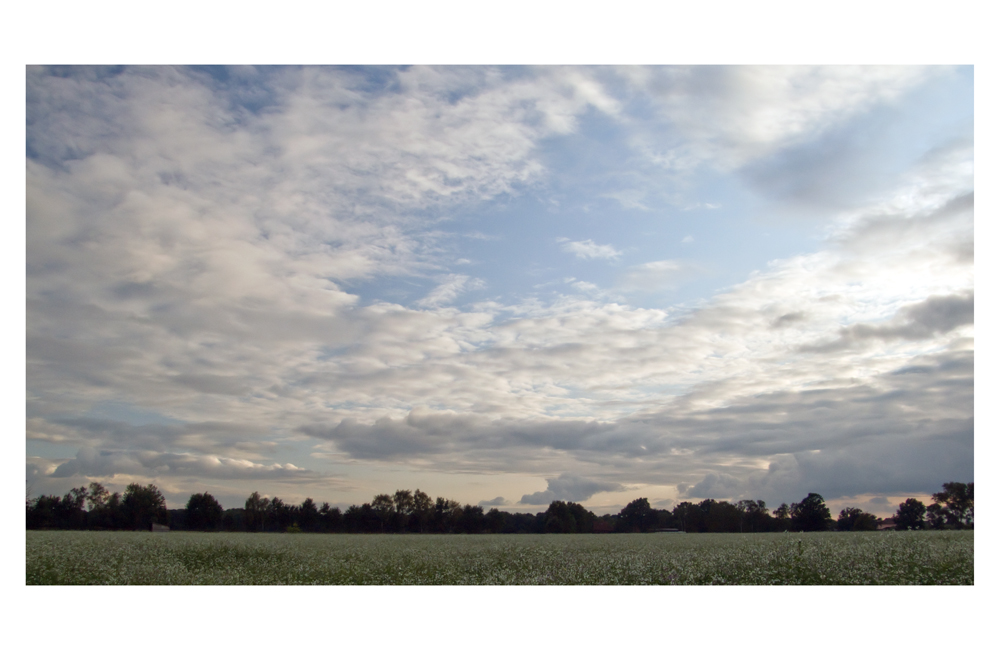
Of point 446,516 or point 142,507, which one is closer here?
point 446,516

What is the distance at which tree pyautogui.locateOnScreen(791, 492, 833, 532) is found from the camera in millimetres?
42938

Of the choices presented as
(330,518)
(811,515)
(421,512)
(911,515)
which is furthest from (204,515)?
(911,515)

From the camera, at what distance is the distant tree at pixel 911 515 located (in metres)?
33.2

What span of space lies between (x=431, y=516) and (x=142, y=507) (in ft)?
122

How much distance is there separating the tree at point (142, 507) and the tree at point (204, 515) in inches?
148

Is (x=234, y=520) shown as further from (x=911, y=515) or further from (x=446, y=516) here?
(x=911, y=515)

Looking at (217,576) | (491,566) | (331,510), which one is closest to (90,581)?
(217,576)

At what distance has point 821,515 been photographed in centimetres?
4341

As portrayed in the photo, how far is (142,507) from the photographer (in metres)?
71.4

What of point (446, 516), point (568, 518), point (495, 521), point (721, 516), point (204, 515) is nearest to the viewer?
point (568, 518)

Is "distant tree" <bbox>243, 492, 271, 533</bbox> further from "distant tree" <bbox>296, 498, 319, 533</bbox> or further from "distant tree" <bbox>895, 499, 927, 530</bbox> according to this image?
"distant tree" <bbox>895, 499, 927, 530</bbox>

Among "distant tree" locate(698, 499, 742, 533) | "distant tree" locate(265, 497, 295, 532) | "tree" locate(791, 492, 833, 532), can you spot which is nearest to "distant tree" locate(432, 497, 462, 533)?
"distant tree" locate(265, 497, 295, 532)

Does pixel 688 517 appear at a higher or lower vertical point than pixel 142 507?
higher

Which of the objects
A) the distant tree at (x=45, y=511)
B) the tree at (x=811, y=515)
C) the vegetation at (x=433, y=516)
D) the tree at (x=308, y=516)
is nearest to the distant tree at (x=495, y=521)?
the vegetation at (x=433, y=516)
